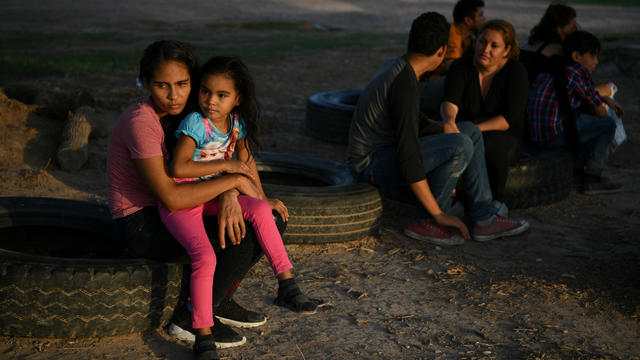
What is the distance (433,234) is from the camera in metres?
4.82

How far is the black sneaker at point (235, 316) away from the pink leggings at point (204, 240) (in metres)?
0.28

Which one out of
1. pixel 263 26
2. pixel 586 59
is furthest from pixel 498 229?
pixel 263 26

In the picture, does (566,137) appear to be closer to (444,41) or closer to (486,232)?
(486,232)

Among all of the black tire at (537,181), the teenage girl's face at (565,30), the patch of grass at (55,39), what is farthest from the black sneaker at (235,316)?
the patch of grass at (55,39)

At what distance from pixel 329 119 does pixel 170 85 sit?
4665 mm

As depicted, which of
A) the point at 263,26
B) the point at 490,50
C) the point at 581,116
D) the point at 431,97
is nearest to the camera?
the point at 490,50

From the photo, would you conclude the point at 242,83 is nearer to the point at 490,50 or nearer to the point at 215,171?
the point at 215,171

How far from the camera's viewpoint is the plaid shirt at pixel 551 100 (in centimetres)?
593

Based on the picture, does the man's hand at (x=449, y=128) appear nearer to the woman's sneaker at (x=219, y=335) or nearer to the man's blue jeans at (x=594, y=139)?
the man's blue jeans at (x=594, y=139)

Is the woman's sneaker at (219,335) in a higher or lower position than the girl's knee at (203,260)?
lower

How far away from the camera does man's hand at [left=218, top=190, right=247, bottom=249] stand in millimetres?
3125

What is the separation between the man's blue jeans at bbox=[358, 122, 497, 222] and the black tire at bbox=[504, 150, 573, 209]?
60cm

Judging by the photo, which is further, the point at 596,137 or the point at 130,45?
the point at 130,45

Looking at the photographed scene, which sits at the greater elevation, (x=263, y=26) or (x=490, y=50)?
(x=263, y=26)
